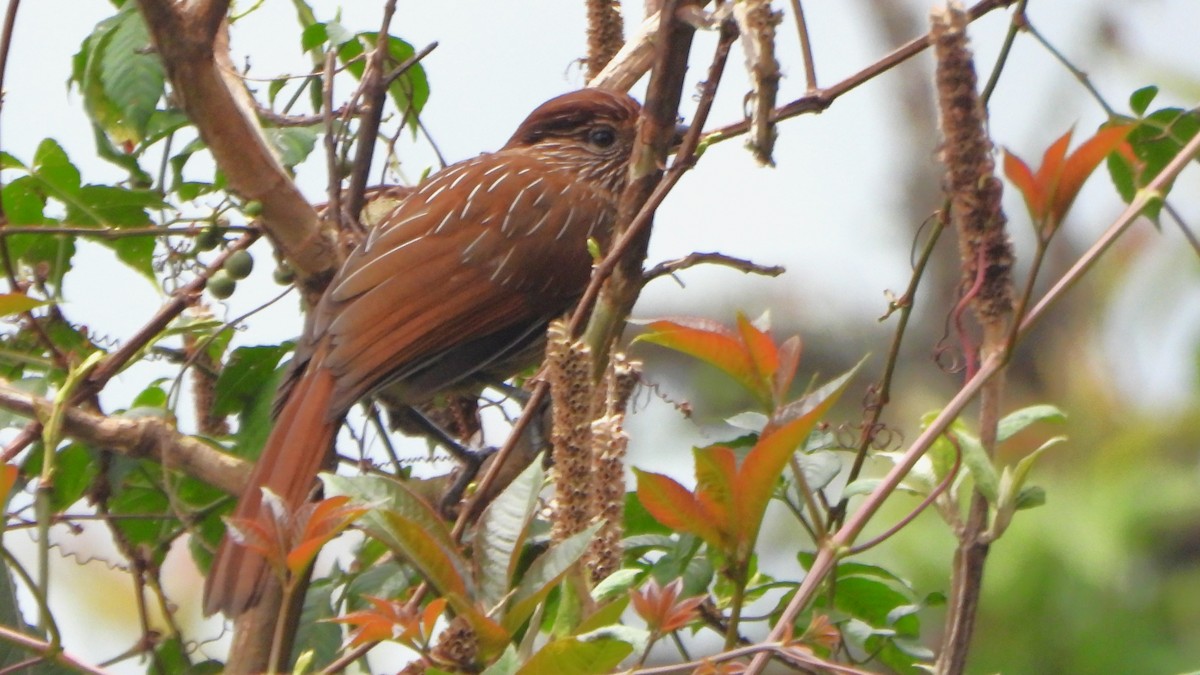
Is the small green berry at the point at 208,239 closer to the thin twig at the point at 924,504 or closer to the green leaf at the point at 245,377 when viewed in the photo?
the green leaf at the point at 245,377

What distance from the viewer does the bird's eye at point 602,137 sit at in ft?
11.7

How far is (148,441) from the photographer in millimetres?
2086

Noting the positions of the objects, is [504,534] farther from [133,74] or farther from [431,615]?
[133,74]

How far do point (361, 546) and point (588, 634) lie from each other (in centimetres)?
101

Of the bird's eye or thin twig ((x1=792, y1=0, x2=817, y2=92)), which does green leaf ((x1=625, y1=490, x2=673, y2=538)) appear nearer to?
thin twig ((x1=792, y1=0, x2=817, y2=92))

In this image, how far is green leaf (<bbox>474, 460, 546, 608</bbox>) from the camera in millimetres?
1260

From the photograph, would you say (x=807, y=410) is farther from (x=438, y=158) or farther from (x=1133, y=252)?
(x=1133, y=252)

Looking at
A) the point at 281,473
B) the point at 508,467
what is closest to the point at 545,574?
the point at 508,467

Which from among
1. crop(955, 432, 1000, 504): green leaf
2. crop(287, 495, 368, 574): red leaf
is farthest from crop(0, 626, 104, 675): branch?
crop(955, 432, 1000, 504): green leaf

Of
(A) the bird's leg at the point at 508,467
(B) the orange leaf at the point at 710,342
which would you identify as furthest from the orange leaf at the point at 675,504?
(A) the bird's leg at the point at 508,467

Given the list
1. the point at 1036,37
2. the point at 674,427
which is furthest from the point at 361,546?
the point at 674,427

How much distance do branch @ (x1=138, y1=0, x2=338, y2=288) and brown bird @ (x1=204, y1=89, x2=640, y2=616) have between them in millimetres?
244

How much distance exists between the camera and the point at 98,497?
2182mm

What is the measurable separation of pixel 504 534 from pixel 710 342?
246 millimetres
